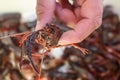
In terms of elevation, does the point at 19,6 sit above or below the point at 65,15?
below

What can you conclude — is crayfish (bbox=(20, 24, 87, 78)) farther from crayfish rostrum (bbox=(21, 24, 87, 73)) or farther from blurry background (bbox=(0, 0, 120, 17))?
blurry background (bbox=(0, 0, 120, 17))

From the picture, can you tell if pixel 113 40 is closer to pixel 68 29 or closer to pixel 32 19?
pixel 32 19

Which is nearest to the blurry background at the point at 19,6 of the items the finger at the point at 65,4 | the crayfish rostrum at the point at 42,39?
the finger at the point at 65,4

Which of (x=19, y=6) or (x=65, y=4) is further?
(x=19, y=6)

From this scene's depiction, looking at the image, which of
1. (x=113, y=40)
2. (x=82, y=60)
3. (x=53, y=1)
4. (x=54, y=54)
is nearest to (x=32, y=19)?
(x=54, y=54)

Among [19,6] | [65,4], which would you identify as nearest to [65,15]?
[65,4]

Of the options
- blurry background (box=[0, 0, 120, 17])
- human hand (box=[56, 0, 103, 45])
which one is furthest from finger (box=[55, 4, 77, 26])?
blurry background (box=[0, 0, 120, 17])

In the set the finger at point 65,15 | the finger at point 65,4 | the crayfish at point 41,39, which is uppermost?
the finger at point 65,4

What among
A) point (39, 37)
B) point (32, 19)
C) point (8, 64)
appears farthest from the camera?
point (32, 19)

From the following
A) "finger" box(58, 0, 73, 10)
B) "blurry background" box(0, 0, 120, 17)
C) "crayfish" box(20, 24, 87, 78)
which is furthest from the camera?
A: "blurry background" box(0, 0, 120, 17)

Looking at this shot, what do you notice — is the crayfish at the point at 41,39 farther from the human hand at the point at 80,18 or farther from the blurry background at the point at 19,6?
the blurry background at the point at 19,6

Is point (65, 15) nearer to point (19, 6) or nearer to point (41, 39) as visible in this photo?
point (41, 39)
